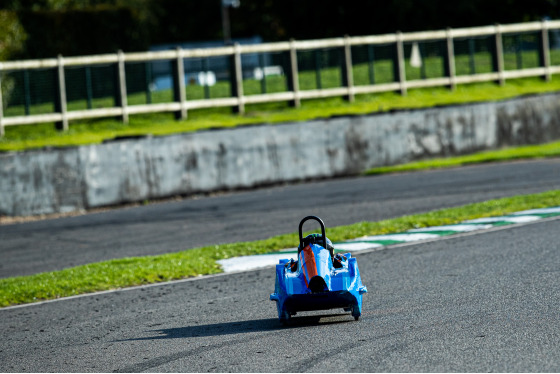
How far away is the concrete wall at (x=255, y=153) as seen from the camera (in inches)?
785

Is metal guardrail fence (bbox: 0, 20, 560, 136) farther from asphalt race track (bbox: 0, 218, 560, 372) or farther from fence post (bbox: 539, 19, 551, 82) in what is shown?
asphalt race track (bbox: 0, 218, 560, 372)

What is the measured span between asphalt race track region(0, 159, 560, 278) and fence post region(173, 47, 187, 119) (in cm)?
528

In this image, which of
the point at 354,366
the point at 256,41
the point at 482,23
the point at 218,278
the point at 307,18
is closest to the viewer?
the point at 354,366

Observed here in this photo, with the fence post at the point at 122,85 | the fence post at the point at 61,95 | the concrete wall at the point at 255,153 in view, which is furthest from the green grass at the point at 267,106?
the concrete wall at the point at 255,153

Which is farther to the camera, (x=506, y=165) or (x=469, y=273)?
(x=506, y=165)

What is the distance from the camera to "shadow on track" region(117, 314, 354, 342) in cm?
854

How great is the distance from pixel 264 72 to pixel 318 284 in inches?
801

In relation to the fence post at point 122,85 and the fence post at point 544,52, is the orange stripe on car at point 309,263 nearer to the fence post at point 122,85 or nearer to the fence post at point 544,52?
the fence post at point 122,85

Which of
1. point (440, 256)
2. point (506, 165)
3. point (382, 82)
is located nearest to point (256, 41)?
point (382, 82)

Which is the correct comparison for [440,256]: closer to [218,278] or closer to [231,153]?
[218,278]

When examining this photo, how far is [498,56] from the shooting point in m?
32.2

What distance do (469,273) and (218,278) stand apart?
324cm

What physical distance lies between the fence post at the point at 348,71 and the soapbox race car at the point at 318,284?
68.7ft

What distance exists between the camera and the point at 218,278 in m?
12.1
